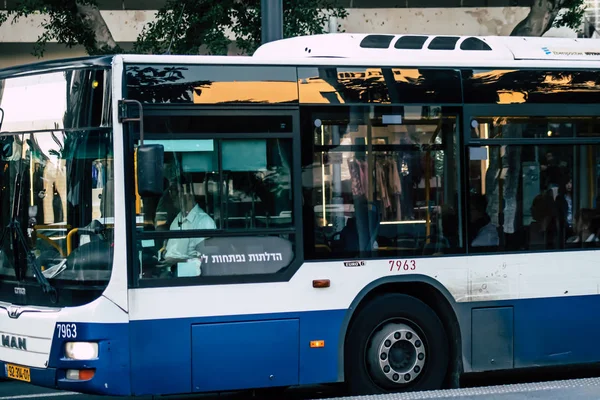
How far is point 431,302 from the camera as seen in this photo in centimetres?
821

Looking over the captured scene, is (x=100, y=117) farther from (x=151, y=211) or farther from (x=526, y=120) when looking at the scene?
(x=526, y=120)

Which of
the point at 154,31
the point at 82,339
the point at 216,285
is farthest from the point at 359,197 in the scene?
the point at 154,31

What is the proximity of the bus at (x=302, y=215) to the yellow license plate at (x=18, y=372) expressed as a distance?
2 centimetres

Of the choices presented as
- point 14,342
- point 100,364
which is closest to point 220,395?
point 100,364

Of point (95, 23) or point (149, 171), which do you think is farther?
point (95, 23)

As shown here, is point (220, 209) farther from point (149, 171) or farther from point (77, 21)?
point (77, 21)

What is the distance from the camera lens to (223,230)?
7.45m

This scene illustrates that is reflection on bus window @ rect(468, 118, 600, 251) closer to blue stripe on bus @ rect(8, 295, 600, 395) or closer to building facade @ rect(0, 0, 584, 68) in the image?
blue stripe on bus @ rect(8, 295, 600, 395)

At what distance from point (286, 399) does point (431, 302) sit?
1.66 meters

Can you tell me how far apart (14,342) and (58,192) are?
122 cm

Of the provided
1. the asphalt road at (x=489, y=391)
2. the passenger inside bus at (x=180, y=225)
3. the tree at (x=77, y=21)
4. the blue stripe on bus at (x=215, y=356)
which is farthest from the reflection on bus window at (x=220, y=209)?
the tree at (x=77, y=21)

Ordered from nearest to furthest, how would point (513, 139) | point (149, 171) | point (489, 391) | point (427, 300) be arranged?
point (489, 391) → point (149, 171) → point (427, 300) → point (513, 139)

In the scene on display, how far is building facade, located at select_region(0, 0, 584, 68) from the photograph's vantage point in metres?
21.9

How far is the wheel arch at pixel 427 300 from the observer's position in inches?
309
